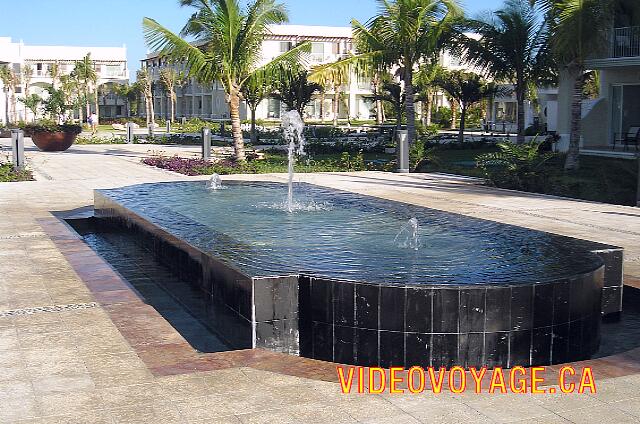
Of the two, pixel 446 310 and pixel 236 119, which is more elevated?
pixel 236 119

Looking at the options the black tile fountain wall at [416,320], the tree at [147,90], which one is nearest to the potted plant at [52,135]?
the black tile fountain wall at [416,320]

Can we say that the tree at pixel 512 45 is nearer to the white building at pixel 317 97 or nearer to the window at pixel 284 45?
the white building at pixel 317 97

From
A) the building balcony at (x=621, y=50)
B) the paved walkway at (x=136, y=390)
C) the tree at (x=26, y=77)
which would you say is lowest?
the paved walkway at (x=136, y=390)

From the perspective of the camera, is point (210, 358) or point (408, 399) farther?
point (210, 358)

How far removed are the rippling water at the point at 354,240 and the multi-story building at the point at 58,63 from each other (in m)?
64.7

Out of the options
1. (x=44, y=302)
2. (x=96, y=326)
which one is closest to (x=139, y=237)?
(x=44, y=302)

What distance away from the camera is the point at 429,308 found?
6.29 m

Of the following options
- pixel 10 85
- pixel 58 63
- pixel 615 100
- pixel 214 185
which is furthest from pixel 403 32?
pixel 58 63

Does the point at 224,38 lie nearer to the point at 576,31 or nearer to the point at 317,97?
the point at 576,31

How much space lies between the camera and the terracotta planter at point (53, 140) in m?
32.0

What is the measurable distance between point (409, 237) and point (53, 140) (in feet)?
84.6

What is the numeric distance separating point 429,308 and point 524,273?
4.27 feet

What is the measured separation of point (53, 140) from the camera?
32156 millimetres

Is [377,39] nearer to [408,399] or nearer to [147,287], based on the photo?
[147,287]
